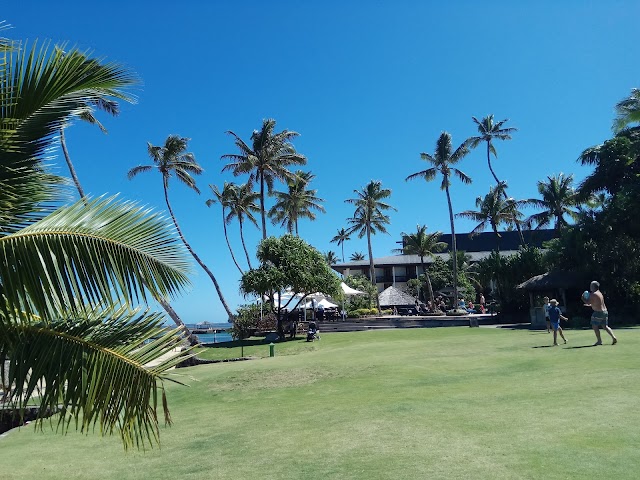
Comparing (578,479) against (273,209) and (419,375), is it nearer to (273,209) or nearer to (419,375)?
(419,375)

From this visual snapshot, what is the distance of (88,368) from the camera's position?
4.05 meters

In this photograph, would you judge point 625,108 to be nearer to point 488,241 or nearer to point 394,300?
point 394,300

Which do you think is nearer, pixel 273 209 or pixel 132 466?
pixel 132 466

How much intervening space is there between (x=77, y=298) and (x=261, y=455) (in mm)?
3967

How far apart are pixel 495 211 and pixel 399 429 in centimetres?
4645

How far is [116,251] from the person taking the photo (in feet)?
13.5

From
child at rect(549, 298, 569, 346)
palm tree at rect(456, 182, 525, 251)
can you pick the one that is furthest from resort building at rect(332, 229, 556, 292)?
child at rect(549, 298, 569, 346)

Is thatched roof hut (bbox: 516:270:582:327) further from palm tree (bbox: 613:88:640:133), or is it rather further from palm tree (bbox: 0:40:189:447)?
palm tree (bbox: 0:40:189:447)

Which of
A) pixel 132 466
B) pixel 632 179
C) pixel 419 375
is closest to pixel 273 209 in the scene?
pixel 632 179

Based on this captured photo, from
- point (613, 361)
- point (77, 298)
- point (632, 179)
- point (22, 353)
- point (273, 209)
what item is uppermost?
point (273, 209)

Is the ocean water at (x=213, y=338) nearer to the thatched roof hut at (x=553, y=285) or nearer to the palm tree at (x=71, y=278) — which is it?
the thatched roof hut at (x=553, y=285)

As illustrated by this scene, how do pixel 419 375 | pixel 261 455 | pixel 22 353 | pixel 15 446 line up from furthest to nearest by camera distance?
1. pixel 419 375
2. pixel 15 446
3. pixel 261 455
4. pixel 22 353

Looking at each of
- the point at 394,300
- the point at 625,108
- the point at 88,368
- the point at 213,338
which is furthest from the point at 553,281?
the point at 88,368

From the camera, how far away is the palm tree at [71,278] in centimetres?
395
